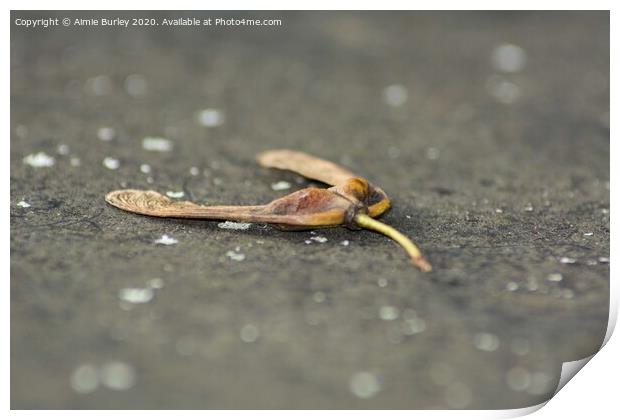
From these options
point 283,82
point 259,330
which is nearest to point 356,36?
point 283,82

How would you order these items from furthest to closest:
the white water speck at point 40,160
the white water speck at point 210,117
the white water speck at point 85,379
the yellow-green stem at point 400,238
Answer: the white water speck at point 210,117 < the white water speck at point 40,160 < the yellow-green stem at point 400,238 < the white water speck at point 85,379

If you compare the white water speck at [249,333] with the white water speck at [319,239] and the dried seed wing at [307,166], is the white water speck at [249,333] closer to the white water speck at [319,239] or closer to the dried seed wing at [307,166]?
the white water speck at [319,239]

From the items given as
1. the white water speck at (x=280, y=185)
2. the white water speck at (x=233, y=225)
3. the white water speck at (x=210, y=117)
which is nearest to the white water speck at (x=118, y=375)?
the white water speck at (x=233, y=225)

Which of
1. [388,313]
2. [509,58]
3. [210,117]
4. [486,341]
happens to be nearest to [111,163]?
[210,117]

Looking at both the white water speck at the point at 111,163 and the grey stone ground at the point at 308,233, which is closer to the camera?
the grey stone ground at the point at 308,233

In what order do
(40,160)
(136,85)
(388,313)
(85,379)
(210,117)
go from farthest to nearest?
1. (136,85)
2. (210,117)
3. (40,160)
4. (388,313)
5. (85,379)

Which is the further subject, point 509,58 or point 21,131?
point 509,58

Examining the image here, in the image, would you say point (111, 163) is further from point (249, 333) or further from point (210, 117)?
point (249, 333)

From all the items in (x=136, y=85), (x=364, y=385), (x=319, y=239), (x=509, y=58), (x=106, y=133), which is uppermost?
(x=509, y=58)
